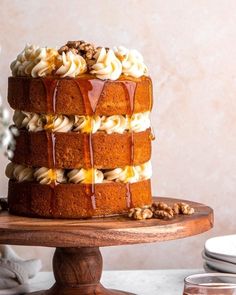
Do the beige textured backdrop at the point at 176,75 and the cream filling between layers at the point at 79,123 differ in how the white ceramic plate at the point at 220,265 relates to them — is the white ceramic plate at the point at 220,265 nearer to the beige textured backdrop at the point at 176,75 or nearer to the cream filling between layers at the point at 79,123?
the cream filling between layers at the point at 79,123

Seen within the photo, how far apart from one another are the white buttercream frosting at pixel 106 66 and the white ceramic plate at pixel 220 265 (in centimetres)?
45

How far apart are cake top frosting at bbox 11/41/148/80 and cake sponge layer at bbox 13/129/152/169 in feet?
0.37

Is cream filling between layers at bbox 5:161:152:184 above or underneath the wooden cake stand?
above

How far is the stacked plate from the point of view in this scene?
5.91 feet

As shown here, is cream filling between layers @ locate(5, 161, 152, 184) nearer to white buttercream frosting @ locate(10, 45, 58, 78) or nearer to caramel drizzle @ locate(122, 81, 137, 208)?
caramel drizzle @ locate(122, 81, 137, 208)

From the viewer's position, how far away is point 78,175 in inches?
64.3

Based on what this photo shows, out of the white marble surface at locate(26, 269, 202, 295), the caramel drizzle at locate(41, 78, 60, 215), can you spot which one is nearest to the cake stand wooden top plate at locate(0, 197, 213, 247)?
the caramel drizzle at locate(41, 78, 60, 215)

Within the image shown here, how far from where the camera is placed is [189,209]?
1.72 meters

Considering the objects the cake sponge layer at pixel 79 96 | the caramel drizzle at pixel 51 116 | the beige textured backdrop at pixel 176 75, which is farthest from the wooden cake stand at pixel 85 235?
the beige textured backdrop at pixel 176 75

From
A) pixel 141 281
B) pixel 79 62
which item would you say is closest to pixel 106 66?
pixel 79 62

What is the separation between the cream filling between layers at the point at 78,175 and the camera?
1638 millimetres

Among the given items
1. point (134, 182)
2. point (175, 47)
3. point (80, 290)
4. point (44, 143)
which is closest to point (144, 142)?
point (134, 182)

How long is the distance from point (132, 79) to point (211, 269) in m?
0.45

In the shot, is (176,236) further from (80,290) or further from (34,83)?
(34,83)
